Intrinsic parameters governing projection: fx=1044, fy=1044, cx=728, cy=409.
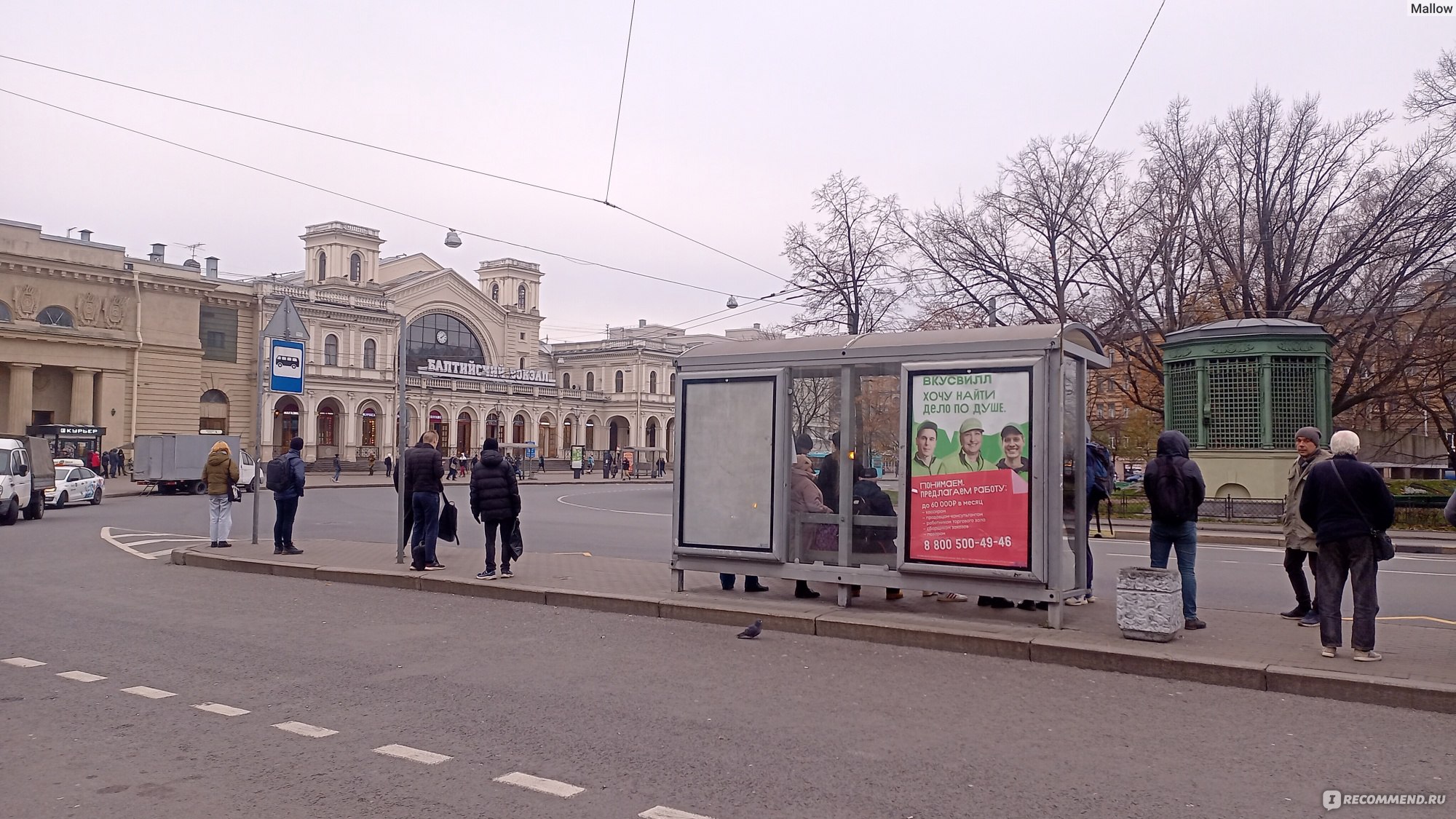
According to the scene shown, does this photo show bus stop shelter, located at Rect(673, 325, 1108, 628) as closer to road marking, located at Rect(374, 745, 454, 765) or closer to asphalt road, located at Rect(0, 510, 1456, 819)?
asphalt road, located at Rect(0, 510, 1456, 819)

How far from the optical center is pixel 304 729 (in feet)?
20.7

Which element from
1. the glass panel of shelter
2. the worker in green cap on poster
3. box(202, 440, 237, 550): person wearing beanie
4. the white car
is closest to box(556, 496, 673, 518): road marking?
box(202, 440, 237, 550): person wearing beanie

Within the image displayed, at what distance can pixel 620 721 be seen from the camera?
6543 millimetres

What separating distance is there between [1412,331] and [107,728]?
106 ft

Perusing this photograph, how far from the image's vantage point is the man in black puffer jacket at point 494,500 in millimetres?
12680

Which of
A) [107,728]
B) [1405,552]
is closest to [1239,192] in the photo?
[1405,552]

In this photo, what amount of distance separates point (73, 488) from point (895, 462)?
99.4 feet

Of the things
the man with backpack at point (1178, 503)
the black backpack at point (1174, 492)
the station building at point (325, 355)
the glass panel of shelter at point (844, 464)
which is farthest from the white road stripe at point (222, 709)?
the station building at point (325, 355)

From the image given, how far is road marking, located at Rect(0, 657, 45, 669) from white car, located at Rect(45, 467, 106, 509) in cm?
2550

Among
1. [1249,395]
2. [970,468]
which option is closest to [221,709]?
[970,468]

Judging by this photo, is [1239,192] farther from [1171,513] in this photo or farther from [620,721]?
[620,721]

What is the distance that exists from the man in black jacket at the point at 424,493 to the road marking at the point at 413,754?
7614 millimetres

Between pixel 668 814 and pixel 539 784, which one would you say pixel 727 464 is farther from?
pixel 668 814

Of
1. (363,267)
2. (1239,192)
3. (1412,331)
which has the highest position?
(363,267)
